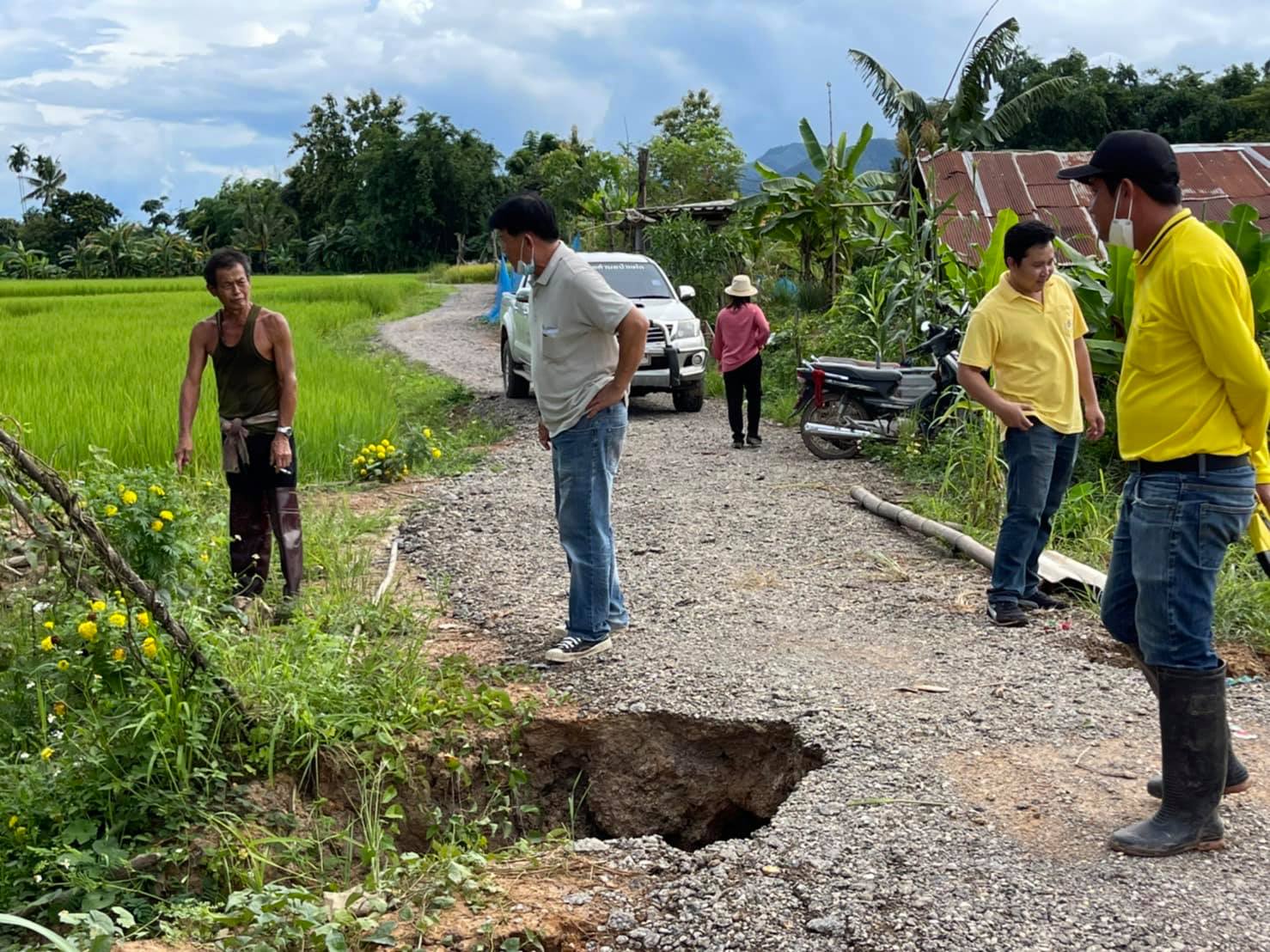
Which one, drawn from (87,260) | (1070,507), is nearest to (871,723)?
(1070,507)

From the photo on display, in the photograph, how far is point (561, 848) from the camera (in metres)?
3.84

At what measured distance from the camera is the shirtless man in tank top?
556 centimetres

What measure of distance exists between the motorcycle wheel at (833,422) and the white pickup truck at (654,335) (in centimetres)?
248

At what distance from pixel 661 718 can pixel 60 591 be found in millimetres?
2448

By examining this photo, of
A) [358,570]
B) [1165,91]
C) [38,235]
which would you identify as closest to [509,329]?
[358,570]

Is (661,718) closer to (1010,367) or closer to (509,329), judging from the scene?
(1010,367)

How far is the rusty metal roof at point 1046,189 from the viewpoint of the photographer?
1546 centimetres

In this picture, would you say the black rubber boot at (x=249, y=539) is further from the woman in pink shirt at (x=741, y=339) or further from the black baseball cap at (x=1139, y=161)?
the woman in pink shirt at (x=741, y=339)

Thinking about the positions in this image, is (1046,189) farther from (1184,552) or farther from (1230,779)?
(1184,552)

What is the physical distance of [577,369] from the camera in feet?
16.6

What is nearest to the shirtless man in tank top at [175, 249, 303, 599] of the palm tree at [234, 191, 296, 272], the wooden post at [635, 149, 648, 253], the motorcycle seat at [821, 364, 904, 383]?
the motorcycle seat at [821, 364, 904, 383]

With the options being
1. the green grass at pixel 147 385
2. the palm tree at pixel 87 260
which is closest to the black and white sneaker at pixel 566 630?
the green grass at pixel 147 385

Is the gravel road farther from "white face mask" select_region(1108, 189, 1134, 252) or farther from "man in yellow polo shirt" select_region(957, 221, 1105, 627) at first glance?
"white face mask" select_region(1108, 189, 1134, 252)

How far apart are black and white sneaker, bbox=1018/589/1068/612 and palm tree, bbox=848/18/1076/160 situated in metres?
14.1
